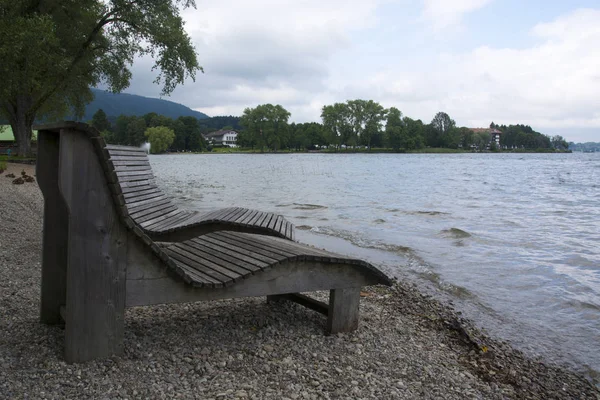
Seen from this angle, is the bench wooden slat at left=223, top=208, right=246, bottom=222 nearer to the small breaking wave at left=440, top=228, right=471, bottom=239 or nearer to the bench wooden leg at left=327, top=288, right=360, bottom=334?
the bench wooden leg at left=327, top=288, right=360, bottom=334

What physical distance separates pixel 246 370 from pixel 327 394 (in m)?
0.62

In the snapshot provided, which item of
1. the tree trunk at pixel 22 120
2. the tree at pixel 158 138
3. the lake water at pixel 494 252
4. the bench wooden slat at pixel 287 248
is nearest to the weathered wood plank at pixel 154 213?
the bench wooden slat at pixel 287 248

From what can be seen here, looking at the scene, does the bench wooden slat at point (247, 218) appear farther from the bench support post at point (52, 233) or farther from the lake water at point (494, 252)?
the lake water at point (494, 252)

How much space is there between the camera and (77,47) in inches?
988

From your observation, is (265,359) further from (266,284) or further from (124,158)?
(124,158)

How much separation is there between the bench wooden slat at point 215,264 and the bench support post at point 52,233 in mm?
999

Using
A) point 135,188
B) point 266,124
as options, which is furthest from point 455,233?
point 266,124

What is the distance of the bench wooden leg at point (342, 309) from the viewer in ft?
13.5

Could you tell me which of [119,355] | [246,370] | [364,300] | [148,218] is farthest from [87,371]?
[364,300]

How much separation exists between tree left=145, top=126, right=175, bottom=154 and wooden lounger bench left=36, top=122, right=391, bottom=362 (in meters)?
126

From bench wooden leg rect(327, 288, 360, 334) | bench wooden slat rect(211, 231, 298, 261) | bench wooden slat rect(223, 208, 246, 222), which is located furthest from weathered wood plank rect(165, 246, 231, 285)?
bench wooden slat rect(223, 208, 246, 222)

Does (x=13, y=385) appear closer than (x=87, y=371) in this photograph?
Yes

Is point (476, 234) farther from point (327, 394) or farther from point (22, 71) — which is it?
point (22, 71)

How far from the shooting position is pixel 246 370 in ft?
11.1
